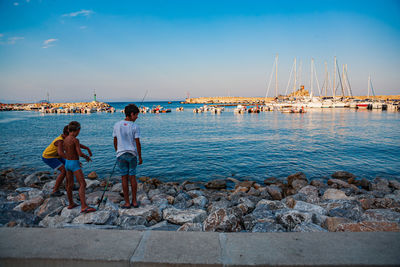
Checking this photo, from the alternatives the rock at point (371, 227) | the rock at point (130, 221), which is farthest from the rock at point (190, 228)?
the rock at point (371, 227)

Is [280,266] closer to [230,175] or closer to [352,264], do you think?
[352,264]

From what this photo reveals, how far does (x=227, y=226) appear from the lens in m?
4.55

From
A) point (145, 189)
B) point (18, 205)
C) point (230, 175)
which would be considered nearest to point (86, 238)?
point (18, 205)

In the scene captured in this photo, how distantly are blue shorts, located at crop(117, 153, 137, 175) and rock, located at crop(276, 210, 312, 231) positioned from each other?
3.20 metres

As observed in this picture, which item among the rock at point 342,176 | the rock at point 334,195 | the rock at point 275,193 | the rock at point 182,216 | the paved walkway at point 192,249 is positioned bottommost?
the rock at point 342,176

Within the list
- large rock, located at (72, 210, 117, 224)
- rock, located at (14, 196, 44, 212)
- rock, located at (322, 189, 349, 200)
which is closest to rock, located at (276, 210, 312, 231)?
rock, located at (322, 189, 349, 200)

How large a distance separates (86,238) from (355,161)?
1507 centimetres

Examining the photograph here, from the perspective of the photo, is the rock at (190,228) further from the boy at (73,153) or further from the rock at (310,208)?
the rock at (310,208)

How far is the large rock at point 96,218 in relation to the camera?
186 inches

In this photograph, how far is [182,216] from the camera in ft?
16.6

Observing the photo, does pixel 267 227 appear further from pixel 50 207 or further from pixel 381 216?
pixel 50 207

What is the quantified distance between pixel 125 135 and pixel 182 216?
205 centimetres

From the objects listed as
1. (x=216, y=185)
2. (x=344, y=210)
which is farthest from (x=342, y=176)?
(x=344, y=210)

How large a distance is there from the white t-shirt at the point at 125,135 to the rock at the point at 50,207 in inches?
79.7
